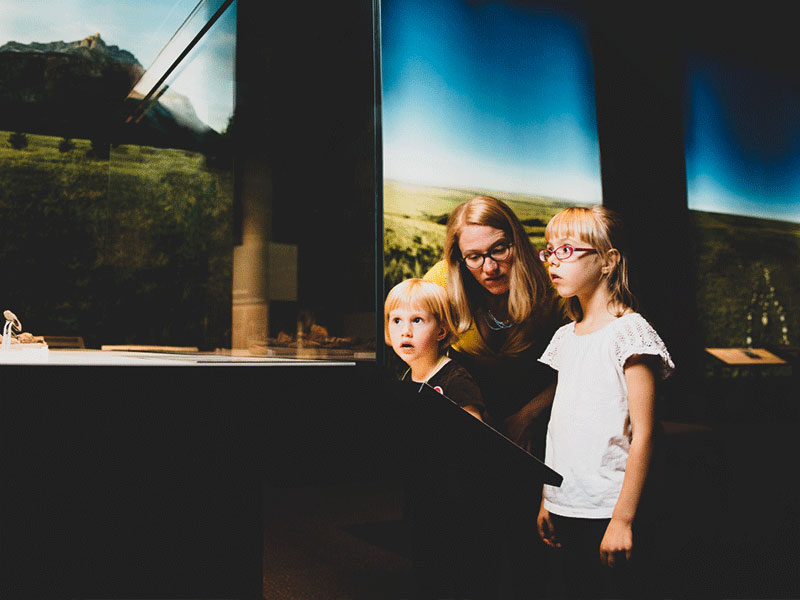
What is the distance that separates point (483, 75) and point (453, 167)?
0.36 meters

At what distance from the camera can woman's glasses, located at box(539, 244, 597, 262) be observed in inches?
91.8

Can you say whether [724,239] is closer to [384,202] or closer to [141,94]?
[384,202]

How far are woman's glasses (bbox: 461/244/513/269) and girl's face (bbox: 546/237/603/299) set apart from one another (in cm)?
17

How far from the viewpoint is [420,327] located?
2.56m

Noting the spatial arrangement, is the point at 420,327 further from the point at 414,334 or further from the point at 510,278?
the point at 510,278

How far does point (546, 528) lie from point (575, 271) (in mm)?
844

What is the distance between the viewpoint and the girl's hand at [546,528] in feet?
7.30

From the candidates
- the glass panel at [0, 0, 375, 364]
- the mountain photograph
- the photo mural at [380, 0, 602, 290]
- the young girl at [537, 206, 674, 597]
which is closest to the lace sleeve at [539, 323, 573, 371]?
the young girl at [537, 206, 674, 597]

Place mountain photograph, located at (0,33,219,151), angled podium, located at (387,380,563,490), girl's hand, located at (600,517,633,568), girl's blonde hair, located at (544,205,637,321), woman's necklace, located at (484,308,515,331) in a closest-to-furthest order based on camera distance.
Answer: angled podium, located at (387,380,563,490) < girl's hand, located at (600,517,633,568) < girl's blonde hair, located at (544,205,637,321) < woman's necklace, located at (484,308,515,331) < mountain photograph, located at (0,33,219,151)

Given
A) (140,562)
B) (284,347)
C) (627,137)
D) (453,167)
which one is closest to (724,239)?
(627,137)

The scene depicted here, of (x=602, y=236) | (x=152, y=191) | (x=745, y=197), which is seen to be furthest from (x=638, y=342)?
(x=152, y=191)

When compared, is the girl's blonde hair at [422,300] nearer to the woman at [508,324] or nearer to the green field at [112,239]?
the woman at [508,324]

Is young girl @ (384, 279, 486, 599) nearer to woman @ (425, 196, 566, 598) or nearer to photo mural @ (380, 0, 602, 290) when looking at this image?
woman @ (425, 196, 566, 598)

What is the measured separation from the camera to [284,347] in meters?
2.24
